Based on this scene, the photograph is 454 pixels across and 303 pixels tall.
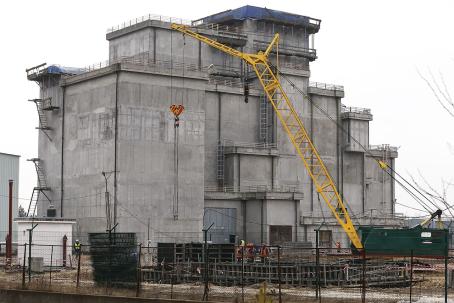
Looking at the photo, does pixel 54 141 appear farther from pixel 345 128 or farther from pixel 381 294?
pixel 381 294

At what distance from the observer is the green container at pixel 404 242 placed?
60.1 m

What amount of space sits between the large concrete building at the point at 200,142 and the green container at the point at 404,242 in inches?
933

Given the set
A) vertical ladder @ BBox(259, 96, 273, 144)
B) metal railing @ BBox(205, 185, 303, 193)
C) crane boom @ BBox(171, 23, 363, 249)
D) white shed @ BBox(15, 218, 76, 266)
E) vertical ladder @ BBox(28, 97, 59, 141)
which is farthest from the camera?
vertical ladder @ BBox(259, 96, 273, 144)

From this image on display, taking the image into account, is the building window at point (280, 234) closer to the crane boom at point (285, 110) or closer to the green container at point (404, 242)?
the crane boom at point (285, 110)

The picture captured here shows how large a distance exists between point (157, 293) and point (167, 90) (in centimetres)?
4956

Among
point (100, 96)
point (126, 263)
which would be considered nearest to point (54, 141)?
point (100, 96)

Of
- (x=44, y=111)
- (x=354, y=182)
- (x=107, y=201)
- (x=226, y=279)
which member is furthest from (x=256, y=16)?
(x=226, y=279)

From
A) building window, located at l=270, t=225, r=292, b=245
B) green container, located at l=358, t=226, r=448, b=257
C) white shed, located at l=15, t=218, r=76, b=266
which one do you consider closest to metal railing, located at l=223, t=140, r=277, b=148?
building window, located at l=270, t=225, r=292, b=245

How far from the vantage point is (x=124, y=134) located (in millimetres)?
80750

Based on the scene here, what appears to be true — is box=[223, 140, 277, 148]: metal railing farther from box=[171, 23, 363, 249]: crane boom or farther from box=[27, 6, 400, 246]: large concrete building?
box=[171, 23, 363, 249]: crane boom

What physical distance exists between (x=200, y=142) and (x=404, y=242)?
28.3m

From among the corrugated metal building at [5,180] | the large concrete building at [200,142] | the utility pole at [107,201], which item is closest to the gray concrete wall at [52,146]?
the large concrete building at [200,142]

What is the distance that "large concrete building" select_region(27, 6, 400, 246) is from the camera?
8138 centimetres

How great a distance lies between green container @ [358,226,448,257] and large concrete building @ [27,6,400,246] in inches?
933
